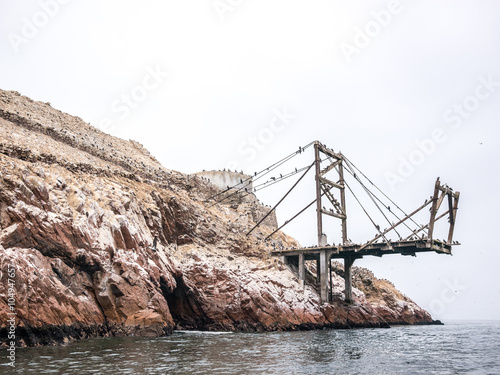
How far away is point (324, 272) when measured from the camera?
54781mm

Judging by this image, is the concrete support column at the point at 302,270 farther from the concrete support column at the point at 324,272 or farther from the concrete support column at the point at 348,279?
the concrete support column at the point at 348,279

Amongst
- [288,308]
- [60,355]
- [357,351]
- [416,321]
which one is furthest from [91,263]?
[416,321]

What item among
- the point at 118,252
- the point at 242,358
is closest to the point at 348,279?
the point at 118,252

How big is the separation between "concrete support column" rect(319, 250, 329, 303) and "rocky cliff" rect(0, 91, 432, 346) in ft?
3.27

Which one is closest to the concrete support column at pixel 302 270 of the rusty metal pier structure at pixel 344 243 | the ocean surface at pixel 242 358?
the rusty metal pier structure at pixel 344 243

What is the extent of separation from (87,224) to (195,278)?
1607 centimetres

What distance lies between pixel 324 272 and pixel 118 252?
28542mm

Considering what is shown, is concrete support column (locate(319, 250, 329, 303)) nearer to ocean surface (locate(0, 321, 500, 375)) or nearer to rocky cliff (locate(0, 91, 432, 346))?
rocky cliff (locate(0, 91, 432, 346))

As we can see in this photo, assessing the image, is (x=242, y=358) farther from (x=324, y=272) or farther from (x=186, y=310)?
(x=324, y=272)

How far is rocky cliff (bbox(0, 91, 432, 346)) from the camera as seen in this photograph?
2745 centimetres

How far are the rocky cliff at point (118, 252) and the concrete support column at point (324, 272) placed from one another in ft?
3.27

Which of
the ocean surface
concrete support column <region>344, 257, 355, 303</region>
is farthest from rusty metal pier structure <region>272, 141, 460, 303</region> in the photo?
the ocean surface

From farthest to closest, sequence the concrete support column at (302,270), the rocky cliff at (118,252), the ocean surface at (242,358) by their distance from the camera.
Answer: the concrete support column at (302,270)
the rocky cliff at (118,252)
the ocean surface at (242,358)

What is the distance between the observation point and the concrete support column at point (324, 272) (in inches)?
2133
